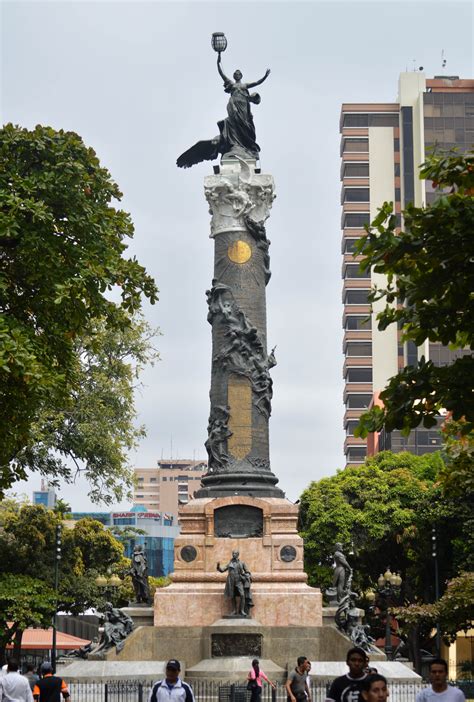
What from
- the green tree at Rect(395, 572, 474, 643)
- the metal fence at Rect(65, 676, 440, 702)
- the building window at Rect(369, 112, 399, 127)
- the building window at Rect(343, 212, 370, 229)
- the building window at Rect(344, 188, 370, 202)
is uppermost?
the building window at Rect(369, 112, 399, 127)

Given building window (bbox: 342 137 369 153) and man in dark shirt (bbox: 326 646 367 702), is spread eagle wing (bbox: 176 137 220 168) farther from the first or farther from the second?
building window (bbox: 342 137 369 153)

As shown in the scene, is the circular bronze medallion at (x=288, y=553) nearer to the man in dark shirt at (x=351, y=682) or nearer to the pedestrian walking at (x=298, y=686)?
the pedestrian walking at (x=298, y=686)

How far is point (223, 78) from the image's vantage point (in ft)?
132

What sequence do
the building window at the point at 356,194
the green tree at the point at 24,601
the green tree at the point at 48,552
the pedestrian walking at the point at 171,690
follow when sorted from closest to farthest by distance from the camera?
the pedestrian walking at the point at 171,690 < the green tree at the point at 24,601 < the green tree at the point at 48,552 < the building window at the point at 356,194

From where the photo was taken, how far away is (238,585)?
107ft

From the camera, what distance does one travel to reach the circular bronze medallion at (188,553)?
34625 millimetres

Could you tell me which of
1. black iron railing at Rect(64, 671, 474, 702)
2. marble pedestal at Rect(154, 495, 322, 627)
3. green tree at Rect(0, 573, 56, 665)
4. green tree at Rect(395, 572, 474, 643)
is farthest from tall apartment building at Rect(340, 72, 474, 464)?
black iron railing at Rect(64, 671, 474, 702)

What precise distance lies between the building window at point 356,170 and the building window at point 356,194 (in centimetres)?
123

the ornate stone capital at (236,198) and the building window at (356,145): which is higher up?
the building window at (356,145)

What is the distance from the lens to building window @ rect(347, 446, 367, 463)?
344 feet

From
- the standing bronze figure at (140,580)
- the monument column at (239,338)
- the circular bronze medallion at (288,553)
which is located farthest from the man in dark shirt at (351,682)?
the standing bronze figure at (140,580)

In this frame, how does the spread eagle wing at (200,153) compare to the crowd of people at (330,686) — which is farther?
the spread eagle wing at (200,153)

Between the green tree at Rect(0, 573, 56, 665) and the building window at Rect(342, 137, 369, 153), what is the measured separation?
66664 millimetres

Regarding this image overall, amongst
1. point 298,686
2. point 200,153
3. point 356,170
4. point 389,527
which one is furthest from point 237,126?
point 356,170
